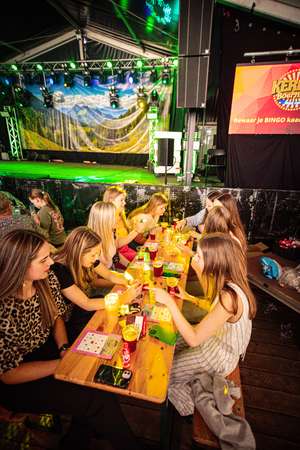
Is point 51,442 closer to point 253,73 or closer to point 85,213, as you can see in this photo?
point 85,213

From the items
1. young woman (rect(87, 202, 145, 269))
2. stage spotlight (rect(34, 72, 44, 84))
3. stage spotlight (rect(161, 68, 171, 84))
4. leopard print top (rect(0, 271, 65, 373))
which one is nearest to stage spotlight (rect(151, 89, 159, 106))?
stage spotlight (rect(161, 68, 171, 84))

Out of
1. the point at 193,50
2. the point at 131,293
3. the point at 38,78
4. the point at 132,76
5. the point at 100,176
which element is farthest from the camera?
the point at 38,78

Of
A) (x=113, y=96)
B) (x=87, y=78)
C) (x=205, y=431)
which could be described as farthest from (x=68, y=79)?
(x=205, y=431)

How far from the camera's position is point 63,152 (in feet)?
42.4

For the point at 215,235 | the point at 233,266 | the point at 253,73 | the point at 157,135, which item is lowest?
the point at 233,266

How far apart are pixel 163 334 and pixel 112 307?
0.41m

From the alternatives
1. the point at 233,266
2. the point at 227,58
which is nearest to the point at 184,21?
the point at 227,58

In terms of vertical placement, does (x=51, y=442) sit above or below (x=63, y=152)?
below

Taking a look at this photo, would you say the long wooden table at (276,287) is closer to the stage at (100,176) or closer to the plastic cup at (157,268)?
the plastic cup at (157,268)

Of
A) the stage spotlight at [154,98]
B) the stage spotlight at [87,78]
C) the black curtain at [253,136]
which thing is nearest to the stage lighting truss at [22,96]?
the stage spotlight at [87,78]

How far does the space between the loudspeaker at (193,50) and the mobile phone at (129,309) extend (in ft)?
14.3

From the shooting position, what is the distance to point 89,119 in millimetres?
11547

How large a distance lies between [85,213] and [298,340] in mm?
5214

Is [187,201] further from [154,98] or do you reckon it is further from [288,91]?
[154,98]
